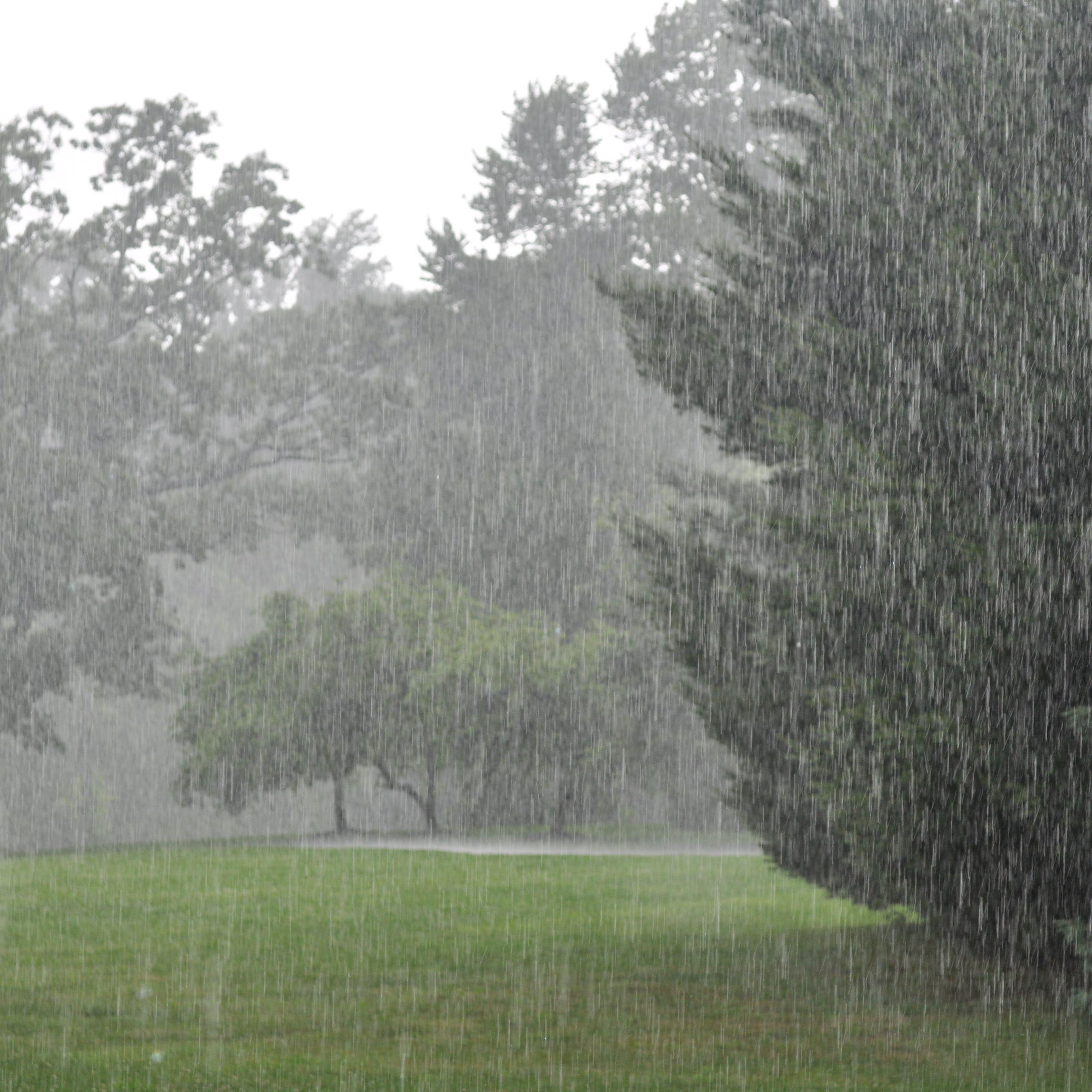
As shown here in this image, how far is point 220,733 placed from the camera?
91.0 feet

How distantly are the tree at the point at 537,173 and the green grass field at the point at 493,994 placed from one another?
27.5m

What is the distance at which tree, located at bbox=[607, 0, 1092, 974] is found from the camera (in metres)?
A: 8.87

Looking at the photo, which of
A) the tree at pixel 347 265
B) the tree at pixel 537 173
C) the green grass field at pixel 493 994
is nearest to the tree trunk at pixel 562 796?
the green grass field at pixel 493 994

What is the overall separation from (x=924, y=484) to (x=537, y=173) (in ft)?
122

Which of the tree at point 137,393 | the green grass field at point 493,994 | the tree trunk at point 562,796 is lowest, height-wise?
the green grass field at point 493,994

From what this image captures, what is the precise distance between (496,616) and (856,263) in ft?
61.9

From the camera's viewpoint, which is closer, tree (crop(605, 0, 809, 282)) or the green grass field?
the green grass field

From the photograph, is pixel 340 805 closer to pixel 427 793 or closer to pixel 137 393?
pixel 427 793

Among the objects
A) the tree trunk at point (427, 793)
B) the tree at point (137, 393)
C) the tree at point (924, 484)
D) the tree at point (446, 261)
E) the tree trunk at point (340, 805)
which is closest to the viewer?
the tree at point (924, 484)

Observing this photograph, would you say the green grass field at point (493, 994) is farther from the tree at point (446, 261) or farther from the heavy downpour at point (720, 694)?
the tree at point (446, 261)

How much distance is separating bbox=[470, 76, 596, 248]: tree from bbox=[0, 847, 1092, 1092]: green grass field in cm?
2753

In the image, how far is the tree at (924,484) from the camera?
29.1 feet

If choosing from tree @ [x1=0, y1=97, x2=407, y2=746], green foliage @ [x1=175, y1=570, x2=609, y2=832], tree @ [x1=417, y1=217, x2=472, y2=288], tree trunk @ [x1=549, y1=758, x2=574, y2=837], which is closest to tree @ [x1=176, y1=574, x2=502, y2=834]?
green foliage @ [x1=175, y1=570, x2=609, y2=832]

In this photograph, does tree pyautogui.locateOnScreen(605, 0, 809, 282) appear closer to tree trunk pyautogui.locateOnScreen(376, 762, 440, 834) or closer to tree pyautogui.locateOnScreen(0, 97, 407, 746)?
tree pyautogui.locateOnScreen(0, 97, 407, 746)
